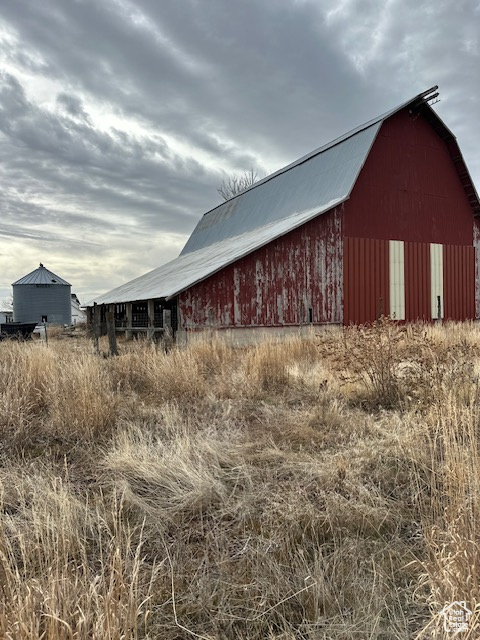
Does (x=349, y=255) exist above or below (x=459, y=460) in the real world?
above

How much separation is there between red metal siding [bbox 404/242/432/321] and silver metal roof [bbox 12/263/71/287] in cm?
3508

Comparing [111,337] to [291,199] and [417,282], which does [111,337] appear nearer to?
[291,199]

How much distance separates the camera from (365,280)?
1575 centimetres

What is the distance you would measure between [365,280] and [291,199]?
5256 mm

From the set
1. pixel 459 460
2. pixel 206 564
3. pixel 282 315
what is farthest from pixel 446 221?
pixel 206 564

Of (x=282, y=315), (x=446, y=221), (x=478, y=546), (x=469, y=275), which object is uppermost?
(x=446, y=221)

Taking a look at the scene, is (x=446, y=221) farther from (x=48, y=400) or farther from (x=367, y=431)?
(x=48, y=400)

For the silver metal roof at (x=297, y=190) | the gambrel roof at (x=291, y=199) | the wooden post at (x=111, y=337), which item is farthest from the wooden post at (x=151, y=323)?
the silver metal roof at (x=297, y=190)

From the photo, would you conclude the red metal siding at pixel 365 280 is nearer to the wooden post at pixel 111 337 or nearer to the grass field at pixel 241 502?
the wooden post at pixel 111 337

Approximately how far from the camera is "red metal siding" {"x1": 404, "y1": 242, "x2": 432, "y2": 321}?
16.7 m

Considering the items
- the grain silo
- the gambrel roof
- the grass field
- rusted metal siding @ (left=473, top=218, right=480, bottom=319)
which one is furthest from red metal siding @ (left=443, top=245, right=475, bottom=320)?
the grain silo

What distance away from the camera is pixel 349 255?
15.4 metres

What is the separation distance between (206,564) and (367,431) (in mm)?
2436

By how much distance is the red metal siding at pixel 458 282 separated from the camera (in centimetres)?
1758
